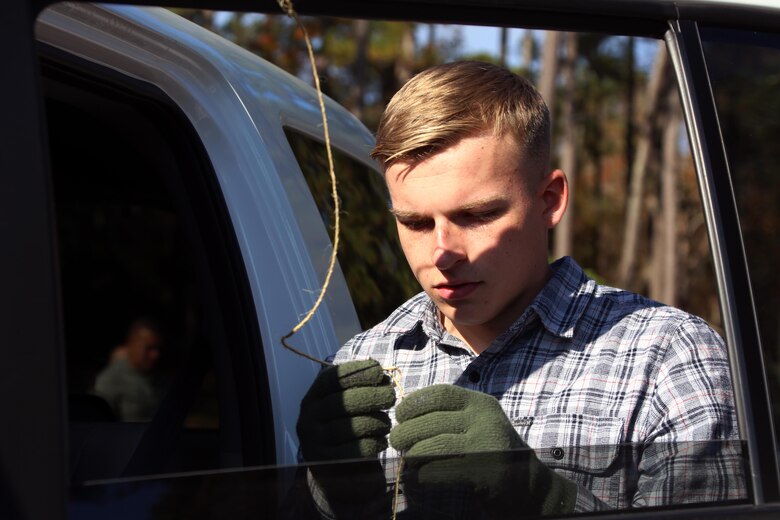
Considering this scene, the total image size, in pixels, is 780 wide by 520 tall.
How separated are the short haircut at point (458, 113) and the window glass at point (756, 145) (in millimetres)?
459

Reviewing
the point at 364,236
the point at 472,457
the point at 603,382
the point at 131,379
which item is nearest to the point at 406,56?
the point at 131,379

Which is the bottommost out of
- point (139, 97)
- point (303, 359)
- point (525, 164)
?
point (303, 359)

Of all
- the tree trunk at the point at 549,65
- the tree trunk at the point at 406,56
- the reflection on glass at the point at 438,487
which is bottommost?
the reflection on glass at the point at 438,487

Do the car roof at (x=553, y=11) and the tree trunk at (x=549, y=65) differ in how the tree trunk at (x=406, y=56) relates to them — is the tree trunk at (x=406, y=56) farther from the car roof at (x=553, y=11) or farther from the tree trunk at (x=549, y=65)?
the car roof at (x=553, y=11)

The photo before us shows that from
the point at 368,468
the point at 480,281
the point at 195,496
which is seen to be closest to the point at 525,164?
the point at 480,281

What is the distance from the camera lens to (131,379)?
576cm

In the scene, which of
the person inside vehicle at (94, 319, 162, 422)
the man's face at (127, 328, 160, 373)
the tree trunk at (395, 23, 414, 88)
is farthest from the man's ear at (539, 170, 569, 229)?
the tree trunk at (395, 23, 414, 88)

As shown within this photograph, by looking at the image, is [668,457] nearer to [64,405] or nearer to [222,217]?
[64,405]

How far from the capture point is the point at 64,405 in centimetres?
128

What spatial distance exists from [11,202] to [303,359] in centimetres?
116

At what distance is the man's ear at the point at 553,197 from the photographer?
204cm

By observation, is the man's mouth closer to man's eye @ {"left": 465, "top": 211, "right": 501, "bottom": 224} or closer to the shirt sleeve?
man's eye @ {"left": 465, "top": 211, "right": 501, "bottom": 224}

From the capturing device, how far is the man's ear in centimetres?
204

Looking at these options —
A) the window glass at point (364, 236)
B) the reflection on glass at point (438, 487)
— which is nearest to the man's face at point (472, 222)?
the reflection on glass at point (438, 487)
